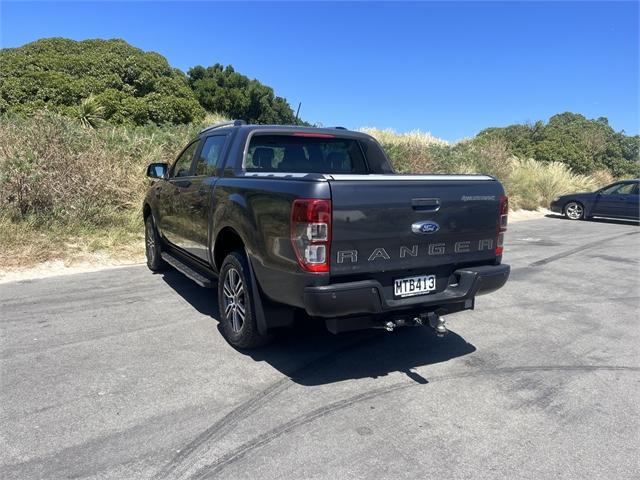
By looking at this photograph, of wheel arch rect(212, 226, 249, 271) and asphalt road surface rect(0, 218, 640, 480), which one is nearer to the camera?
asphalt road surface rect(0, 218, 640, 480)

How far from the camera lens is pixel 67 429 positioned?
325 centimetres

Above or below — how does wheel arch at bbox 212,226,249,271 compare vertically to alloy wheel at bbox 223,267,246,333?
above

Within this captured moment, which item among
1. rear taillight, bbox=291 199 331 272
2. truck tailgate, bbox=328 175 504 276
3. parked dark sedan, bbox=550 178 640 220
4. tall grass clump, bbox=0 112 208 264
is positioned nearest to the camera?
rear taillight, bbox=291 199 331 272

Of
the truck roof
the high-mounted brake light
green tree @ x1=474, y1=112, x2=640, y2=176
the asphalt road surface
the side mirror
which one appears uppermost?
green tree @ x1=474, y1=112, x2=640, y2=176

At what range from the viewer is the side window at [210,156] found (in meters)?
5.32

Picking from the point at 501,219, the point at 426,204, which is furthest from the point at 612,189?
the point at 426,204

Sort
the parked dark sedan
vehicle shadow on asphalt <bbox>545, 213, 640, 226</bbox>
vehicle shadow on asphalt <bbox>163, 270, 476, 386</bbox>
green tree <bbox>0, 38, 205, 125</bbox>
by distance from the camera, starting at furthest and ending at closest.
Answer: green tree <bbox>0, 38, 205, 125</bbox>
vehicle shadow on asphalt <bbox>545, 213, 640, 226</bbox>
the parked dark sedan
vehicle shadow on asphalt <bbox>163, 270, 476, 386</bbox>

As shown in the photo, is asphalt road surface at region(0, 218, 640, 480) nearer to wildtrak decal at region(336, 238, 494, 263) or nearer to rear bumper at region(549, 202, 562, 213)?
wildtrak decal at region(336, 238, 494, 263)

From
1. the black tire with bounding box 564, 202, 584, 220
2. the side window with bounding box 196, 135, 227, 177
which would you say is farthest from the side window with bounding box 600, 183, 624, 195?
the side window with bounding box 196, 135, 227, 177

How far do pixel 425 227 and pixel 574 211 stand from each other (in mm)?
15994

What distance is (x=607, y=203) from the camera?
17.0 meters

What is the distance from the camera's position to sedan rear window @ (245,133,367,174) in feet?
16.8

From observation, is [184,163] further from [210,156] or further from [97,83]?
[97,83]

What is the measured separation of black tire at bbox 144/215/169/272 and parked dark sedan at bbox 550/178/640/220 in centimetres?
1490
